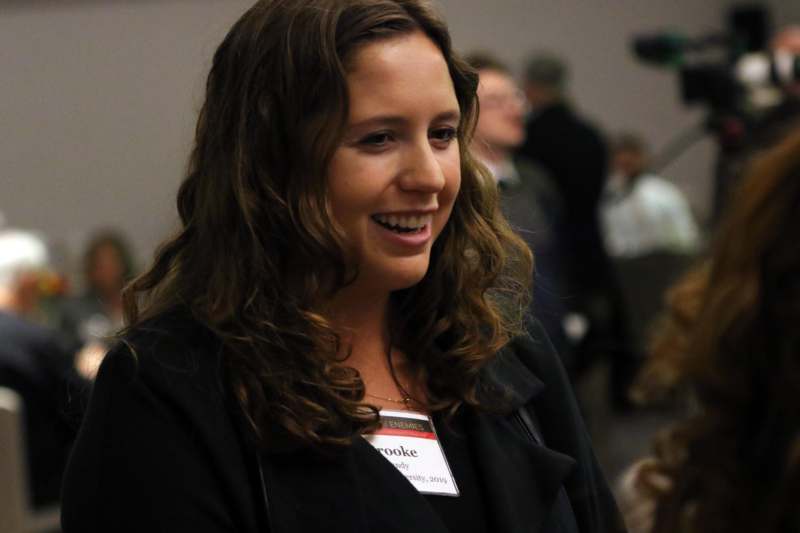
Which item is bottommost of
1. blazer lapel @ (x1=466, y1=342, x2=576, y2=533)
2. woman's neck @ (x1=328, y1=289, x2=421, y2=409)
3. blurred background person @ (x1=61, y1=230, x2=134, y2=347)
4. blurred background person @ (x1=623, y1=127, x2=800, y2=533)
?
blurred background person @ (x1=61, y1=230, x2=134, y2=347)

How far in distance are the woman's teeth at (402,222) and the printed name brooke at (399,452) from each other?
27cm

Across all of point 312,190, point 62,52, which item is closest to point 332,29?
point 312,190

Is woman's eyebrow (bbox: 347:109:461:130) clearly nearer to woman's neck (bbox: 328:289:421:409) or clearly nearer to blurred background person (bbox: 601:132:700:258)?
woman's neck (bbox: 328:289:421:409)

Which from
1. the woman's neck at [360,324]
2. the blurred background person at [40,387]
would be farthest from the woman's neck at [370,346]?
the blurred background person at [40,387]

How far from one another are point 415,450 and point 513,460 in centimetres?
13

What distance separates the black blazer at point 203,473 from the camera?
161cm

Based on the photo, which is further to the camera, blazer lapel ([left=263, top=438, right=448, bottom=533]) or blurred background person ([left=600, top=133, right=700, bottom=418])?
blurred background person ([left=600, top=133, right=700, bottom=418])

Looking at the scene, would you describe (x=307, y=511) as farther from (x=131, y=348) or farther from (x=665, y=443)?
(x=665, y=443)

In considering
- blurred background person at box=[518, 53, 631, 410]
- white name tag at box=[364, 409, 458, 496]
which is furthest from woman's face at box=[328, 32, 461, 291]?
blurred background person at box=[518, 53, 631, 410]

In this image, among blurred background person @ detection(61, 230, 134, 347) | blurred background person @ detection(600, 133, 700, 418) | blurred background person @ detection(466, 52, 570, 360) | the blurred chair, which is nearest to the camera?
the blurred chair

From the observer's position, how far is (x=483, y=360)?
187cm

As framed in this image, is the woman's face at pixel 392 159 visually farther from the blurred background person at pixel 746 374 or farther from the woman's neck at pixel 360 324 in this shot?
the blurred background person at pixel 746 374

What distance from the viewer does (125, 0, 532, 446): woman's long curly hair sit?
169cm

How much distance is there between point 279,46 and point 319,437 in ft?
1.54
